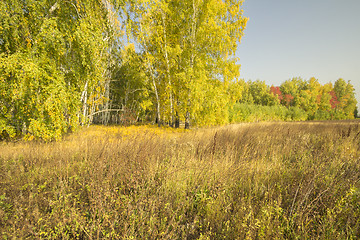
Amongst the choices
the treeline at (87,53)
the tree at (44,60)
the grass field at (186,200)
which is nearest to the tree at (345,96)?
the treeline at (87,53)

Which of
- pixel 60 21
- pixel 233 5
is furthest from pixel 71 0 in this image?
pixel 233 5

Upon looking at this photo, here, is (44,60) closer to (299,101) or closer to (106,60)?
(106,60)

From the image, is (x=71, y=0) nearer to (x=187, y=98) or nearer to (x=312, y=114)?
(x=187, y=98)

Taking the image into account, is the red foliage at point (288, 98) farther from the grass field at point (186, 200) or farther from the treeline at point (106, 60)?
the grass field at point (186, 200)

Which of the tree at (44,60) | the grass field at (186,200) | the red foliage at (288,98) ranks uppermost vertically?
the red foliage at (288,98)

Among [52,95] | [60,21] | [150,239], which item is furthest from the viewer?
[60,21]

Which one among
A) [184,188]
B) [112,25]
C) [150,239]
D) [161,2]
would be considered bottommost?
[150,239]

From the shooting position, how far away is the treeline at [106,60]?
4895mm

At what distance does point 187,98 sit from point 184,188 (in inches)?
315

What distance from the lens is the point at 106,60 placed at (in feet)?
28.4

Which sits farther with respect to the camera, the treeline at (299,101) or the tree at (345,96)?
the tree at (345,96)

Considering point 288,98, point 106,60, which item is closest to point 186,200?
point 106,60

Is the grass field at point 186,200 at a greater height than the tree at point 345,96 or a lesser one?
lesser

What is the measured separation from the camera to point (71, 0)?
567 cm
